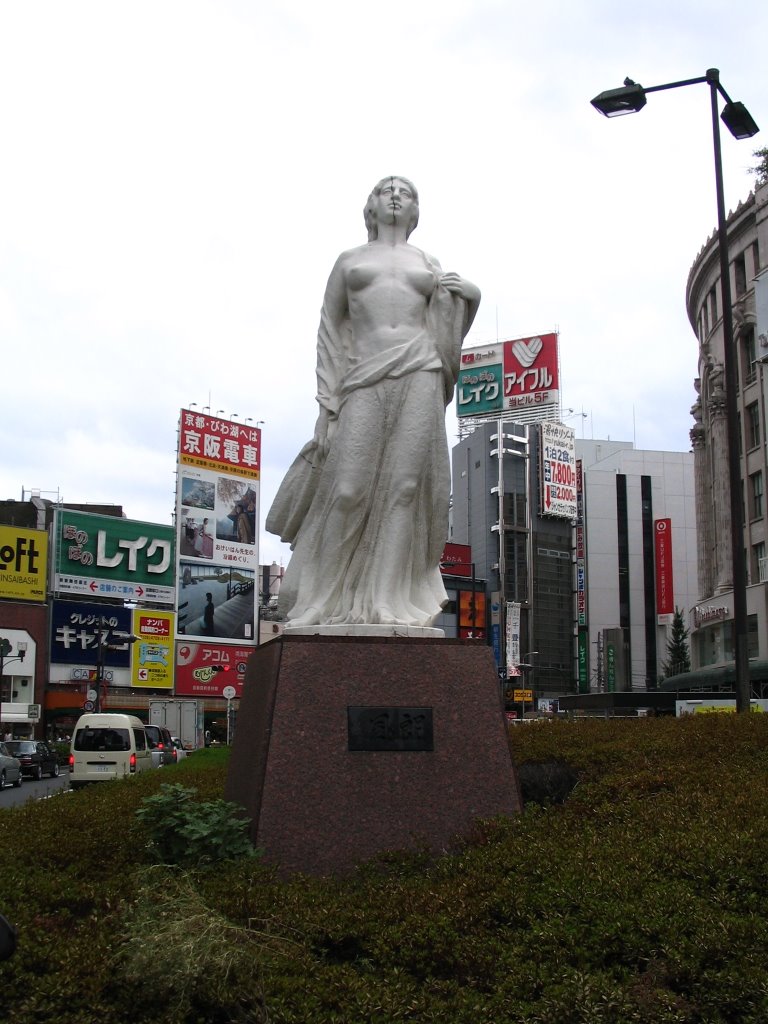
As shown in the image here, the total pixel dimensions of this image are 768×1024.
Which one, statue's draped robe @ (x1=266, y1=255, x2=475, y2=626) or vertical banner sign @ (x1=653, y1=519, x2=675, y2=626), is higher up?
vertical banner sign @ (x1=653, y1=519, x2=675, y2=626)

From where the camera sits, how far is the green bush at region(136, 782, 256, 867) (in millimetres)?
5547

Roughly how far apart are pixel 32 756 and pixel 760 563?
26843 mm

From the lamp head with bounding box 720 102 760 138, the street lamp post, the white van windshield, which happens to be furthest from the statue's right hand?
the white van windshield

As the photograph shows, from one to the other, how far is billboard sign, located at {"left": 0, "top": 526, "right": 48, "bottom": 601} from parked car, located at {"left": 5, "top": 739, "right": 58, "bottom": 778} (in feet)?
54.6

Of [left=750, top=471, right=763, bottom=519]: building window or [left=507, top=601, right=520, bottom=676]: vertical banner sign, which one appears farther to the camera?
[left=507, top=601, right=520, bottom=676]: vertical banner sign

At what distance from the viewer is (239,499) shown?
54250mm

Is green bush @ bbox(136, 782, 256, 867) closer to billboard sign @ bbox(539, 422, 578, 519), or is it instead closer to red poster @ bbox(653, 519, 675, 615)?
billboard sign @ bbox(539, 422, 578, 519)

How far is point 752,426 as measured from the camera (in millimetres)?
42062

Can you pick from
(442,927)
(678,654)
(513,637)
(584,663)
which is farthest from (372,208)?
(584,663)

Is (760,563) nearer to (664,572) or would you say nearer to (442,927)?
(442,927)

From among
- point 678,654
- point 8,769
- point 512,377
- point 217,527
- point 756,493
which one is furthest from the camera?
point 512,377

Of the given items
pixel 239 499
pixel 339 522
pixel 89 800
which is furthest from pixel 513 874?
pixel 239 499

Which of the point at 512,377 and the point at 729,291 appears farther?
the point at 512,377

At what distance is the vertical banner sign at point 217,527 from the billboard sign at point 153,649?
1.48m
